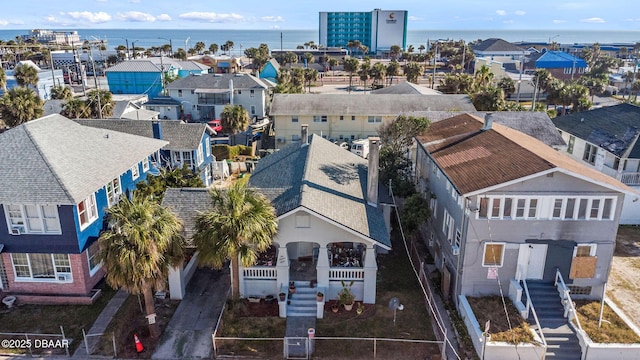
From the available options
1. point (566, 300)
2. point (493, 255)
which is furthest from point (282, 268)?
point (566, 300)

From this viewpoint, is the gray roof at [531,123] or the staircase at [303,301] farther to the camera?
the gray roof at [531,123]

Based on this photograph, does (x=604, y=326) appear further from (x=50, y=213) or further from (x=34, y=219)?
(x=34, y=219)

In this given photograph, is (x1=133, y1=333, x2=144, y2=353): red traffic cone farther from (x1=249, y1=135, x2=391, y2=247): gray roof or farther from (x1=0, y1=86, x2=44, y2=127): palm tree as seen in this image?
(x1=0, y1=86, x2=44, y2=127): palm tree

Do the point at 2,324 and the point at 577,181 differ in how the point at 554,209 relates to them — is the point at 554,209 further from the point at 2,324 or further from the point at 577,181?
the point at 2,324

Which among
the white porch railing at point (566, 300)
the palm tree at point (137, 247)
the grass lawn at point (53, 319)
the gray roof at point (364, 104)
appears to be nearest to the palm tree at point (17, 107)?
the gray roof at point (364, 104)

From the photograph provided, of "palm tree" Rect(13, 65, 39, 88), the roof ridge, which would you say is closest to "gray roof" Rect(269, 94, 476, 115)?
the roof ridge

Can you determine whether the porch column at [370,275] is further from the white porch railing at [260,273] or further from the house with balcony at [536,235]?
the white porch railing at [260,273]
